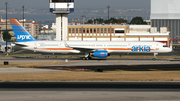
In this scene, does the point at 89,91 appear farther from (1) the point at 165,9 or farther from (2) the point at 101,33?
(1) the point at 165,9

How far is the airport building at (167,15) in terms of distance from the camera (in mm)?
159175

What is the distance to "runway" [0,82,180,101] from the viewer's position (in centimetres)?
2211

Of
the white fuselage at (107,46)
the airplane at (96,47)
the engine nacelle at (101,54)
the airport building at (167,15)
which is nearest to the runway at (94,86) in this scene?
the engine nacelle at (101,54)

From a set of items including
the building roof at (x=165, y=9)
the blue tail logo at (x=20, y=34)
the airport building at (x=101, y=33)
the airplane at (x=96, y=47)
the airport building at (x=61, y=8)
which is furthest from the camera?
the building roof at (x=165, y=9)

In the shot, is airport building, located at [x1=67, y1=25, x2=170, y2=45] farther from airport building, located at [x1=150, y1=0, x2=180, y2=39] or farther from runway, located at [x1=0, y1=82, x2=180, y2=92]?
runway, located at [x1=0, y1=82, x2=180, y2=92]

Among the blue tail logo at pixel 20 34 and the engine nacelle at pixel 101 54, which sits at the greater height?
the blue tail logo at pixel 20 34

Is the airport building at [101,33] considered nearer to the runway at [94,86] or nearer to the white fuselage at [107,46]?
the white fuselage at [107,46]

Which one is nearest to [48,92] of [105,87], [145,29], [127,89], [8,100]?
[8,100]

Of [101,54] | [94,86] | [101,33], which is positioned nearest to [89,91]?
[94,86]

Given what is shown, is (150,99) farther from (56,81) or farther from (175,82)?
(56,81)

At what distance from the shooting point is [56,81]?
3008 cm

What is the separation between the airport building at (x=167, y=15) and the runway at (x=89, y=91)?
137 meters

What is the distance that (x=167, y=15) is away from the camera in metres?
167

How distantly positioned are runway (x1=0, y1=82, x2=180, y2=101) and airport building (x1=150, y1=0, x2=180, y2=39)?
137412mm
